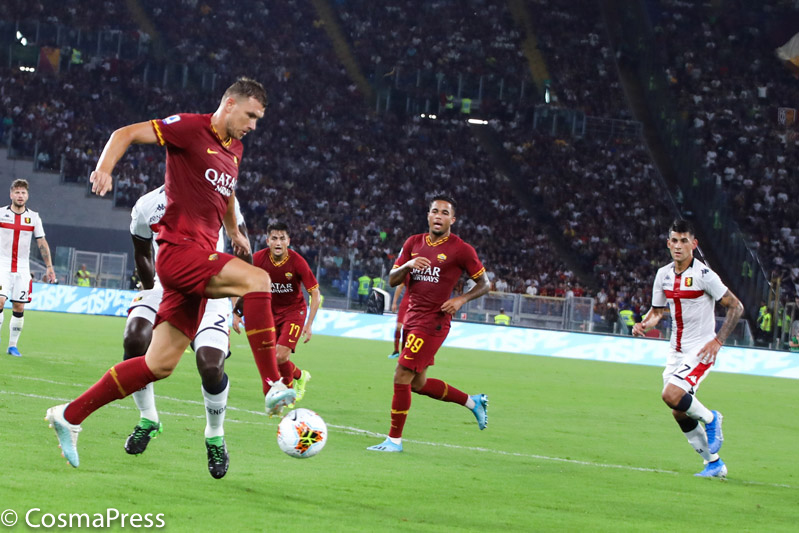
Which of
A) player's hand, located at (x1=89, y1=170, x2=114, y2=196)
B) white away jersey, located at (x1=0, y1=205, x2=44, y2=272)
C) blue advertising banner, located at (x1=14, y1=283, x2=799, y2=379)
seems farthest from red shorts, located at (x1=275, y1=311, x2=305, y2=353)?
blue advertising banner, located at (x1=14, y1=283, x2=799, y2=379)

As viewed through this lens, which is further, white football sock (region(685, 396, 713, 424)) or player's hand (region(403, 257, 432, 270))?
player's hand (region(403, 257, 432, 270))

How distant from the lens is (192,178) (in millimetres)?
6574

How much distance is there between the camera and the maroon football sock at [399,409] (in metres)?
9.57

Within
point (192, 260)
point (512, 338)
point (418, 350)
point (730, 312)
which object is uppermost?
point (192, 260)

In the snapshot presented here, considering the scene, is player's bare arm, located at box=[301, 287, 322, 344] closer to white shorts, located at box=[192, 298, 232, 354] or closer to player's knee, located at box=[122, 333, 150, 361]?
player's knee, located at box=[122, 333, 150, 361]

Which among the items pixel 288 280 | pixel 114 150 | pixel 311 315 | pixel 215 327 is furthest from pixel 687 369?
pixel 114 150

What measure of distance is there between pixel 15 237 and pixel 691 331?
10372 mm

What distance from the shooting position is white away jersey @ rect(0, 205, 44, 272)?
15766 millimetres

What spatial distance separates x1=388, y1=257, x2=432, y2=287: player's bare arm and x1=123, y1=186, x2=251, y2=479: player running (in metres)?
2.68

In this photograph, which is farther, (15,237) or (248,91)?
(15,237)

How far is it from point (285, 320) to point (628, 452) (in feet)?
14.1

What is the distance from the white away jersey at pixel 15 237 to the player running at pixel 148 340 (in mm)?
8303

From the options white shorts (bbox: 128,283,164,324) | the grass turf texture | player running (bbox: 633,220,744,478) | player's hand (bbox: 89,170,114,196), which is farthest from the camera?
player running (bbox: 633,220,744,478)

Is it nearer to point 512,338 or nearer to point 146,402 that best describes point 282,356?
point 146,402
